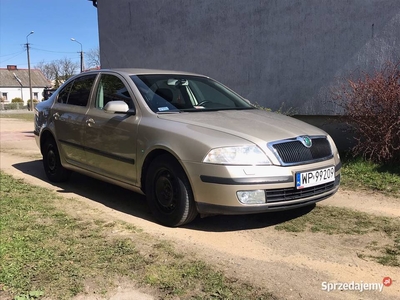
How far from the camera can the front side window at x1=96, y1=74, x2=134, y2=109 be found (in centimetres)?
476

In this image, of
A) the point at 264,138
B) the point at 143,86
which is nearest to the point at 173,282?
the point at 264,138

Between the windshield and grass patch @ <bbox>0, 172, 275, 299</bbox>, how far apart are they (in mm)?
1444

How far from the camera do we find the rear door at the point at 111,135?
4488mm

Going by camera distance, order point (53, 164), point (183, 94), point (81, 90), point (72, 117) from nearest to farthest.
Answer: point (183, 94) < point (72, 117) < point (81, 90) < point (53, 164)

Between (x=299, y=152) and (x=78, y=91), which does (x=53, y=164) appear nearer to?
(x=78, y=91)

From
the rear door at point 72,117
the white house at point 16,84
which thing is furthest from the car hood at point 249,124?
the white house at point 16,84

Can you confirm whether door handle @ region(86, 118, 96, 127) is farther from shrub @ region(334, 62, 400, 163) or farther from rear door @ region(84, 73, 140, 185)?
shrub @ region(334, 62, 400, 163)


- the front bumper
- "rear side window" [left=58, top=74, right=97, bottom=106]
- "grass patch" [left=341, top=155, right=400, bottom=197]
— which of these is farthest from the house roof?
the front bumper

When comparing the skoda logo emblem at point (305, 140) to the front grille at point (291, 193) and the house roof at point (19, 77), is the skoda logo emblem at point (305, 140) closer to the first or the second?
the front grille at point (291, 193)

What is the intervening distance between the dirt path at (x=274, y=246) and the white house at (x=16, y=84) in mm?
67867

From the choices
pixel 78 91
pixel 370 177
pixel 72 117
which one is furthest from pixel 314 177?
pixel 78 91

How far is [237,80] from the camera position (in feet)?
31.4

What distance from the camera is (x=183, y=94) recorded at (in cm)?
489

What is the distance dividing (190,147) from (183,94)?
1.29m
